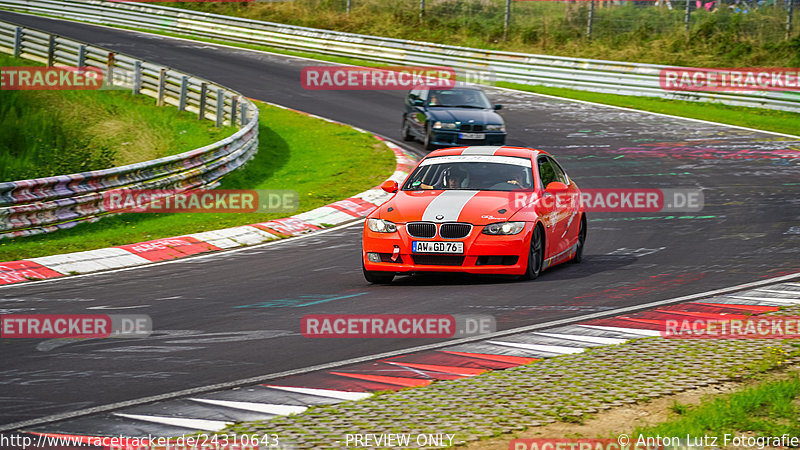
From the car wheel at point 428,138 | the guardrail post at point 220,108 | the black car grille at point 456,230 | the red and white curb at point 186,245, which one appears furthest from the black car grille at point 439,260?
the guardrail post at point 220,108

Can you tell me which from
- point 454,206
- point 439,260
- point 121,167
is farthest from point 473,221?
point 121,167

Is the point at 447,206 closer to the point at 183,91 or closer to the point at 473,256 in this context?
the point at 473,256

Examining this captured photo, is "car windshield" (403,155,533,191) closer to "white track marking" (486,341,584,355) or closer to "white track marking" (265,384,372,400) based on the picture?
"white track marking" (486,341,584,355)

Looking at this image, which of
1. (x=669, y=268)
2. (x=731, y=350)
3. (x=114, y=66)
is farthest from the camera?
(x=114, y=66)

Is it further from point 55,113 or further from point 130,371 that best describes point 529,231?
point 55,113

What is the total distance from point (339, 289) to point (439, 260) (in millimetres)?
1128

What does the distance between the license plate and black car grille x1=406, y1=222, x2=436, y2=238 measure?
94 mm

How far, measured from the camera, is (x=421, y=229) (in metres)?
10.7

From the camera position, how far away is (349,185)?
1969 cm

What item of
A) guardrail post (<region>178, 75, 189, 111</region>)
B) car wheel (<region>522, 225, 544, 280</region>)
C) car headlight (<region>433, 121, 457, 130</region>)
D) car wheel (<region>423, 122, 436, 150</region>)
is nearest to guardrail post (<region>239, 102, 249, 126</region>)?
guardrail post (<region>178, 75, 189, 111</region>)

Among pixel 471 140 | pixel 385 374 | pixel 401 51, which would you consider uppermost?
pixel 401 51

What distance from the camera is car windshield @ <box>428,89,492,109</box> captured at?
76.9ft

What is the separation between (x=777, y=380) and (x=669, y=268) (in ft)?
17.0

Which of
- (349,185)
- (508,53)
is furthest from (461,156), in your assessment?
(508,53)
